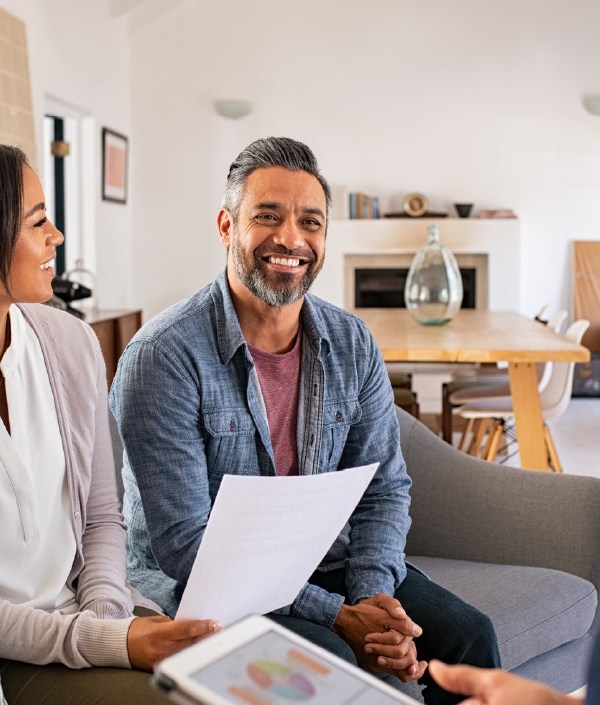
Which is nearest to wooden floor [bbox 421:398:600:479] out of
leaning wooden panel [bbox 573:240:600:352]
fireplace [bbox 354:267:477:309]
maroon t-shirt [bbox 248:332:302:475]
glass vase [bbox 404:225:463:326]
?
leaning wooden panel [bbox 573:240:600:352]

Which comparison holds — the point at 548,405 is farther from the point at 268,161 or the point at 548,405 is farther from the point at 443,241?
the point at 443,241

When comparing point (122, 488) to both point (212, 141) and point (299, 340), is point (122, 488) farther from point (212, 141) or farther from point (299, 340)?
point (212, 141)

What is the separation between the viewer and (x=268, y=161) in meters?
1.84

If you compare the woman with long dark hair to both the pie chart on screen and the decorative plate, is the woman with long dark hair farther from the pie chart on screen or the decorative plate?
the decorative plate

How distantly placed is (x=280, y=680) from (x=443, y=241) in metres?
7.07

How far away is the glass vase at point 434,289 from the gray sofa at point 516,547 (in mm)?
2093

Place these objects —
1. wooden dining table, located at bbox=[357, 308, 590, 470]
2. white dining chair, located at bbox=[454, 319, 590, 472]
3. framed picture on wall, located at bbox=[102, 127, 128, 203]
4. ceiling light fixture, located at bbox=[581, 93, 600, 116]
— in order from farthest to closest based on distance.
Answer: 1. ceiling light fixture, located at bbox=[581, 93, 600, 116]
2. framed picture on wall, located at bbox=[102, 127, 128, 203]
3. white dining chair, located at bbox=[454, 319, 590, 472]
4. wooden dining table, located at bbox=[357, 308, 590, 470]

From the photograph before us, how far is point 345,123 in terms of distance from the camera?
771 centimetres

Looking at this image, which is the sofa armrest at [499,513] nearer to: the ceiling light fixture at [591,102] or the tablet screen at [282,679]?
the tablet screen at [282,679]

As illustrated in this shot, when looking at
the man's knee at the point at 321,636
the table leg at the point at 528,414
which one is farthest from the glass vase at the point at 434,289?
the man's knee at the point at 321,636

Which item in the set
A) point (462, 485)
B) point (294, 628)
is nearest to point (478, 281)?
point (462, 485)

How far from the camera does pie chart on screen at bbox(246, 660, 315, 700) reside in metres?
0.77

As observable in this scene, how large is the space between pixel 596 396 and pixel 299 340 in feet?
19.8

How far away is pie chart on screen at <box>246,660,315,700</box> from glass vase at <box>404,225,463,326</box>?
3.75m
